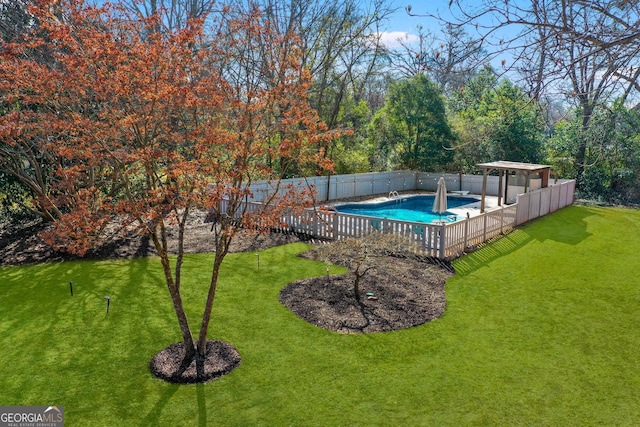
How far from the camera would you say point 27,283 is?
345 inches

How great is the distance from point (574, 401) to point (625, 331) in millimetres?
2519

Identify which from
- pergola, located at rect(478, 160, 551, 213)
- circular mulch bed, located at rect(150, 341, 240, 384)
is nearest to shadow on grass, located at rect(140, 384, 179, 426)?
circular mulch bed, located at rect(150, 341, 240, 384)

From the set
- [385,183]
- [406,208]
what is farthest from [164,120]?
[385,183]

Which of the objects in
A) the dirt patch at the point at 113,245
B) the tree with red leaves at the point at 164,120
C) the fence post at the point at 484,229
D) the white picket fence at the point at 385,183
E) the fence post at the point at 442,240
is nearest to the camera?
the tree with red leaves at the point at 164,120

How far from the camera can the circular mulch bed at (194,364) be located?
212 inches

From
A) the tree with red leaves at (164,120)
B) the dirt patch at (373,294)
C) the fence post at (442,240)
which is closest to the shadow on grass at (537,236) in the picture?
the fence post at (442,240)

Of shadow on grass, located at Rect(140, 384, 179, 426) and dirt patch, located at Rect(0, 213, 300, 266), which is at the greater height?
dirt patch, located at Rect(0, 213, 300, 266)

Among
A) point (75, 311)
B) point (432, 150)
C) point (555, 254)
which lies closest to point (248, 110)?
point (75, 311)

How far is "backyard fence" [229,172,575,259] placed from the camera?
10055mm

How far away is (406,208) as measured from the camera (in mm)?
19516

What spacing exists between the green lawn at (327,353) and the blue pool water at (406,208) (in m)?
8.23

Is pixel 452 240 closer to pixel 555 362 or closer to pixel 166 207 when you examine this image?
pixel 555 362

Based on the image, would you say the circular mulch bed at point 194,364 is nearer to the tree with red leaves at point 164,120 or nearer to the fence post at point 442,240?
the tree with red leaves at point 164,120

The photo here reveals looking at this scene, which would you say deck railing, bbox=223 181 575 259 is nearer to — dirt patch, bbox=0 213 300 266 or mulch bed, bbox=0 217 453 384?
mulch bed, bbox=0 217 453 384
